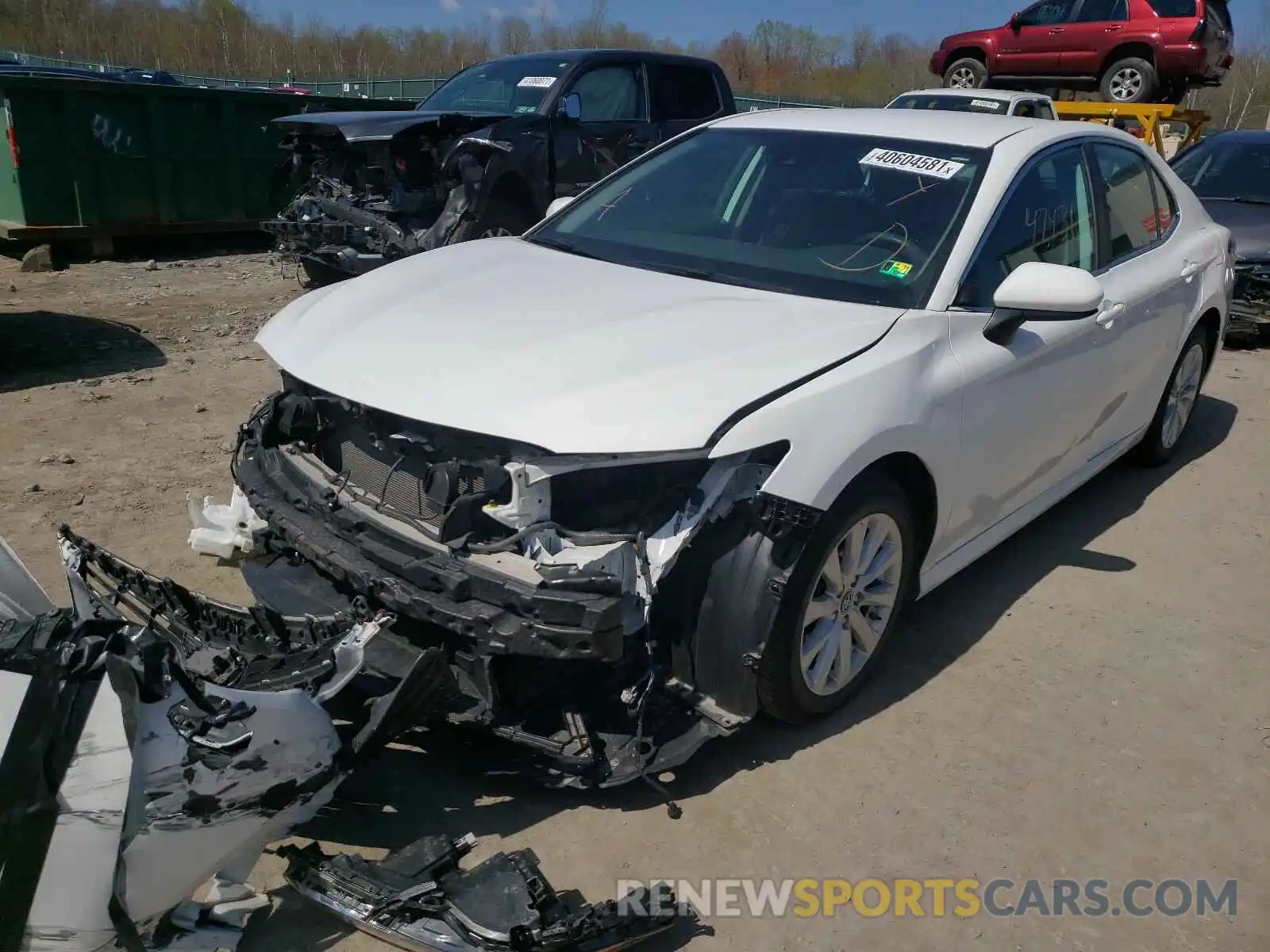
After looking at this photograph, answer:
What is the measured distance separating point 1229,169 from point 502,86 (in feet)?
21.9

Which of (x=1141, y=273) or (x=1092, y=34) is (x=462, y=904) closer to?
(x=1141, y=273)

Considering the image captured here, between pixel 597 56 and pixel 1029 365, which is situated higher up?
pixel 597 56

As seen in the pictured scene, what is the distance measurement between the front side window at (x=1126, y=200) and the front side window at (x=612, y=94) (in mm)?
5011

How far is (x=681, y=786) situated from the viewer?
305 cm

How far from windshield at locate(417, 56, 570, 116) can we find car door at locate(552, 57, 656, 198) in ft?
0.79

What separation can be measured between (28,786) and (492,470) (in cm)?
127

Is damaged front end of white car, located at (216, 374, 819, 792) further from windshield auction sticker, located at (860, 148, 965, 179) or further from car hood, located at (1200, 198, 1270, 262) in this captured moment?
car hood, located at (1200, 198, 1270, 262)

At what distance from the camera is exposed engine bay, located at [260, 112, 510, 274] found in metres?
7.88

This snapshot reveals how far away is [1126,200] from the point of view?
4.64m

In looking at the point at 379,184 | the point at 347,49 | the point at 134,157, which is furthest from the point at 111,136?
the point at 347,49

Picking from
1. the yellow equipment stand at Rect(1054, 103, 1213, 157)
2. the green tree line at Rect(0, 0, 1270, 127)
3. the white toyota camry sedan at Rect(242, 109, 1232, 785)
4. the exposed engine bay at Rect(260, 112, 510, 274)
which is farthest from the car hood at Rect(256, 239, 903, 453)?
the green tree line at Rect(0, 0, 1270, 127)

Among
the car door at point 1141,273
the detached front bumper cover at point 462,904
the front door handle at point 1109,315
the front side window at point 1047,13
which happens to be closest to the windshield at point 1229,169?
the car door at point 1141,273

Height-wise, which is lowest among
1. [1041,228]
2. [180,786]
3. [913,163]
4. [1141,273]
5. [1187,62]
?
[180,786]

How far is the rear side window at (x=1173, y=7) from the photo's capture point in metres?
15.0
